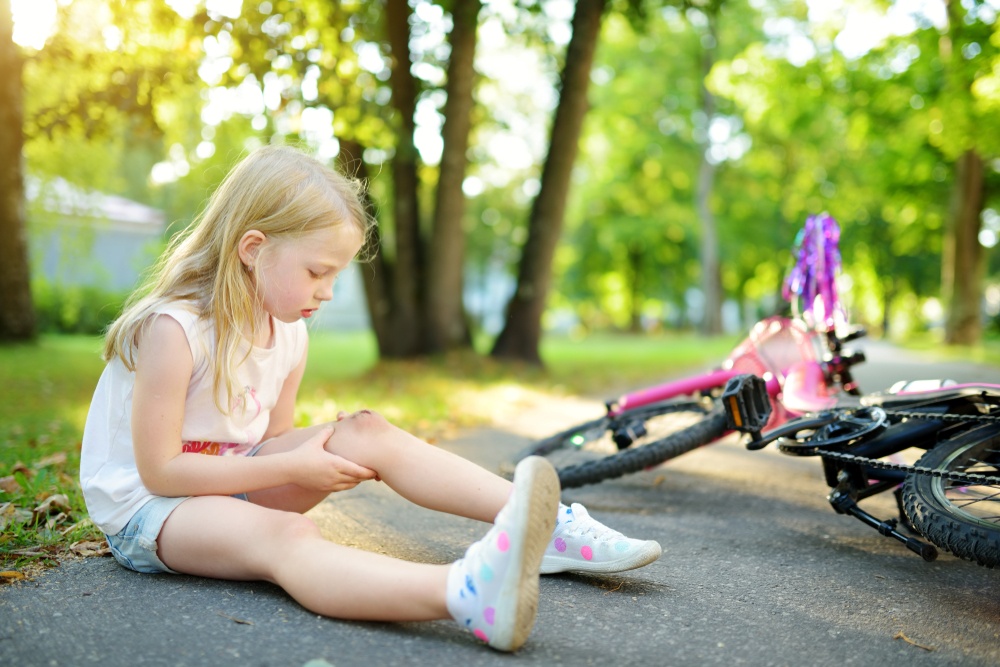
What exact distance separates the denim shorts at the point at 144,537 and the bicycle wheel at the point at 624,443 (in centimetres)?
156

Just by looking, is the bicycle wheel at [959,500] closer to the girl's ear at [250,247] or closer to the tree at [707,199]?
the girl's ear at [250,247]

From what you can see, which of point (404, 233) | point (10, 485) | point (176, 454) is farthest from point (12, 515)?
point (404, 233)

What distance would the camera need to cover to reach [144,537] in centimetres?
230

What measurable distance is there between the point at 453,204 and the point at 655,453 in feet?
25.0

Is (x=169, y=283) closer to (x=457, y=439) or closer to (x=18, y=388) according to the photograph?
(x=457, y=439)

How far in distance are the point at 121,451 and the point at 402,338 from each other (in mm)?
8727

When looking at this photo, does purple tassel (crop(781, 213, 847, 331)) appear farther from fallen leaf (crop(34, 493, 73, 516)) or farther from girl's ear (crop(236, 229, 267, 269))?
fallen leaf (crop(34, 493, 73, 516))

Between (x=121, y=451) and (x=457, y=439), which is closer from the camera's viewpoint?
(x=121, y=451)

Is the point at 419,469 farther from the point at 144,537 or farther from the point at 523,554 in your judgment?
the point at 144,537

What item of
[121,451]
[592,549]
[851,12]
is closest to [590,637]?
[592,549]

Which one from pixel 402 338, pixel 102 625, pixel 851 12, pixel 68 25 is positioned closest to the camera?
pixel 102 625

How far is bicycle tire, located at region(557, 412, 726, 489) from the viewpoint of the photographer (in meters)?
3.38

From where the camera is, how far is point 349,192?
8.20 ft

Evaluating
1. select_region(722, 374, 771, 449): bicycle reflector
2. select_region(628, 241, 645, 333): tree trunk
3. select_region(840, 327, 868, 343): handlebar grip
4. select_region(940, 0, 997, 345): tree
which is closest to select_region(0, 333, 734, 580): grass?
select_region(722, 374, 771, 449): bicycle reflector
